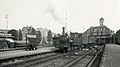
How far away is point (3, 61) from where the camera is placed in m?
16.6

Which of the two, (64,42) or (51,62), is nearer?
(51,62)

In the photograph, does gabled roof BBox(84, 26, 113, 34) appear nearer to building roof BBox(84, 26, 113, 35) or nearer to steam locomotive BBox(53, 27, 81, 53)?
building roof BBox(84, 26, 113, 35)

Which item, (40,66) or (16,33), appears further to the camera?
(16,33)

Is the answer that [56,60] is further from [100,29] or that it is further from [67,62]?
[100,29]

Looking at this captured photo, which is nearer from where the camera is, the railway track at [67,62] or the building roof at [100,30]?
the railway track at [67,62]

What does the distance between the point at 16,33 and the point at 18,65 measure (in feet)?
237

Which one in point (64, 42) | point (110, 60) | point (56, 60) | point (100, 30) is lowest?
point (56, 60)

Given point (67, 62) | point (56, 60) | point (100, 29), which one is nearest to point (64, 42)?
point (56, 60)

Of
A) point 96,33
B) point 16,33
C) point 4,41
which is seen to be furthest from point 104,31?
point 4,41

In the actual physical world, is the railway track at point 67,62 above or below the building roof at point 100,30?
below

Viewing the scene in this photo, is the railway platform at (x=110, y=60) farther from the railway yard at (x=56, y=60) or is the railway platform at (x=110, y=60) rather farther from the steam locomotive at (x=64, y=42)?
the steam locomotive at (x=64, y=42)

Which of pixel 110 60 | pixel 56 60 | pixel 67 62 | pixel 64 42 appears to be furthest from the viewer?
pixel 64 42

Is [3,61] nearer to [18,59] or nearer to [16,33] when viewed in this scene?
[18,59]

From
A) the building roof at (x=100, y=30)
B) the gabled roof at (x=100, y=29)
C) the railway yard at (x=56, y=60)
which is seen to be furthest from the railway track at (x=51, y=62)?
the gabled roof at (x=100, y=29)
